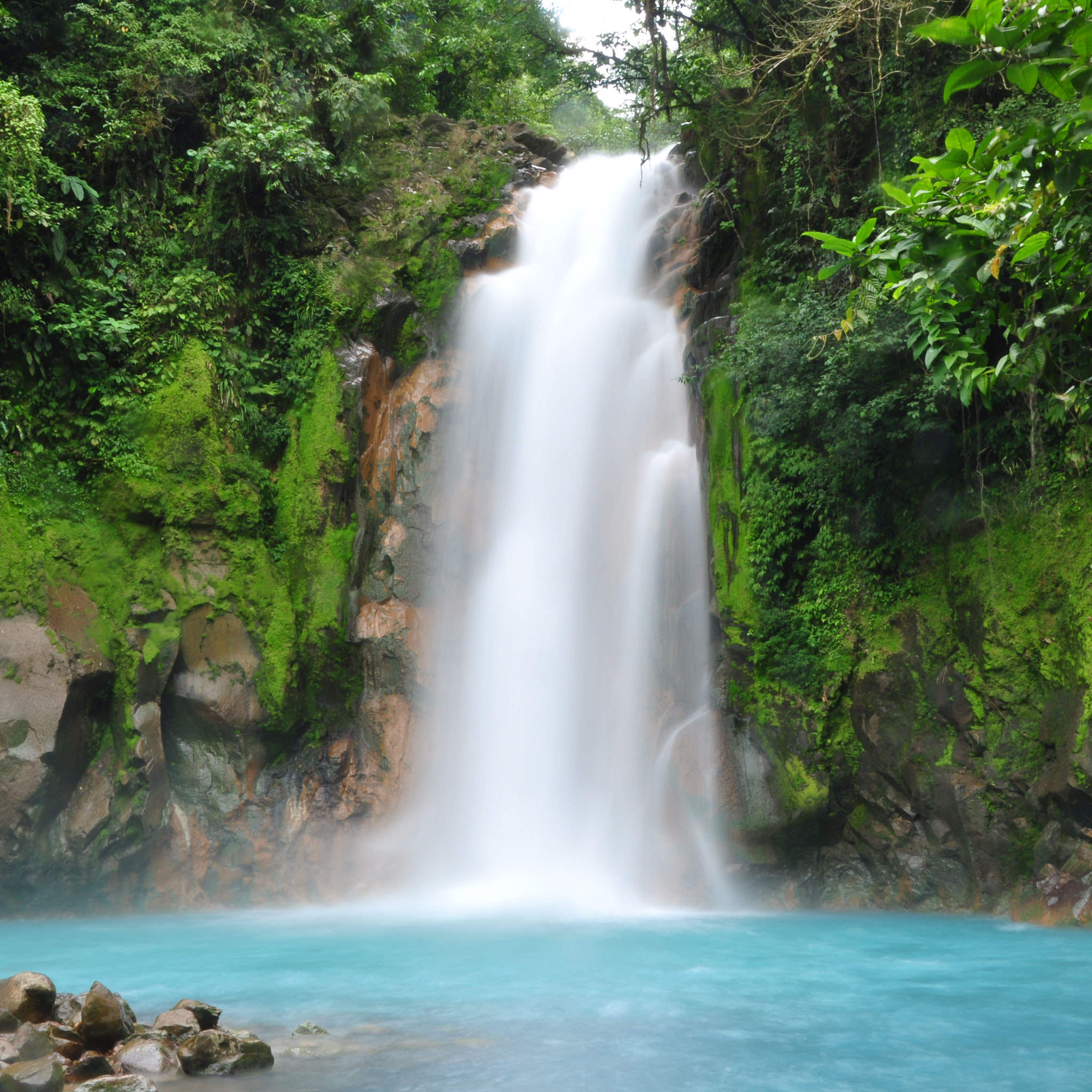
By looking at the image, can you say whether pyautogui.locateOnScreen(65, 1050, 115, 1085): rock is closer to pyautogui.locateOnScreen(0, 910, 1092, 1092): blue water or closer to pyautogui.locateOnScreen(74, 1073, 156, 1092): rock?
pyautogui.locateOnScreen(74, 1073, 156, 1092): rock

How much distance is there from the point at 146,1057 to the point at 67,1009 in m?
0.65

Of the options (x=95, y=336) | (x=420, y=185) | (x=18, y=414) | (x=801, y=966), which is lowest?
(x=801, y=966)

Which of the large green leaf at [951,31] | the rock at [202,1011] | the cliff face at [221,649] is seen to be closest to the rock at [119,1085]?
the rock at [202,1011]

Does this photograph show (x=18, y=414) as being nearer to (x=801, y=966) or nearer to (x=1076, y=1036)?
(x=801, y=966)

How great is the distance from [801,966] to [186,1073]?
4.68 m

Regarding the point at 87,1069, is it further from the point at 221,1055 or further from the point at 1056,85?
the point at 1056,85

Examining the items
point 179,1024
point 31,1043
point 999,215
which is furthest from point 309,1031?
point 999,215

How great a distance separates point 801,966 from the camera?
7.47m

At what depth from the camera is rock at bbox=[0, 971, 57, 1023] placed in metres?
4.93

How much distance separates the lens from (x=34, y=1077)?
4.12 metres

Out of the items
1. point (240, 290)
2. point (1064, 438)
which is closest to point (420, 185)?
point (240, 290)

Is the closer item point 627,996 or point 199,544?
point 627,996

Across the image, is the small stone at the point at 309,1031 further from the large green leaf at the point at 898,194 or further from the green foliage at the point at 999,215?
the large green leaf at the point at 898,194

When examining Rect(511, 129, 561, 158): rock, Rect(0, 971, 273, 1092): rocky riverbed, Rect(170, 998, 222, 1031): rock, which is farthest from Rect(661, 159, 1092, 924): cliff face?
Rect(511, 129, 561, 158): rock
